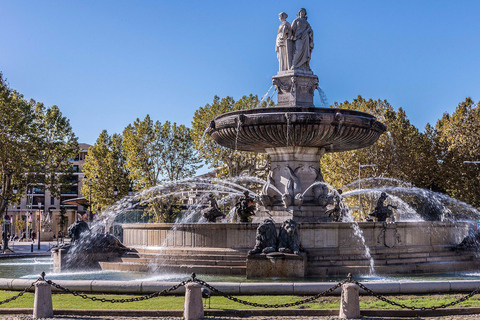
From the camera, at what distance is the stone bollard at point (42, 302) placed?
905 centimetres

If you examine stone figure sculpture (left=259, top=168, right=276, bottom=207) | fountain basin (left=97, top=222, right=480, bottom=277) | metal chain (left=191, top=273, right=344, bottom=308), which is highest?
stone figure sculpture (left=259, top=168, right=276, bottom=207)

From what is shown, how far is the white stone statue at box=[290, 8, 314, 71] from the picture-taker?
1794 cm

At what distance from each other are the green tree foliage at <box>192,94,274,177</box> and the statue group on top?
66.2ft

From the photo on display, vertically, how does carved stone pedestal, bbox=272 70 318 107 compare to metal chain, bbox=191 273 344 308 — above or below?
above

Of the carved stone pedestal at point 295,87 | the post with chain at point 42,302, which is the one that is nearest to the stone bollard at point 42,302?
the post with chain at point 42,302

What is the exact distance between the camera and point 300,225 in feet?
45.7

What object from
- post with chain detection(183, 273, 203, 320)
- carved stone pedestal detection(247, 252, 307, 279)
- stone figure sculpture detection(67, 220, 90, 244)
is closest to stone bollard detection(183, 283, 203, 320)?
post with chain detection(183, 273, 203, 320)

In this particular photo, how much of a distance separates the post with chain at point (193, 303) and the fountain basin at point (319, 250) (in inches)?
175

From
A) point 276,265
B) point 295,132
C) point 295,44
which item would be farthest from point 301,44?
point 276,265

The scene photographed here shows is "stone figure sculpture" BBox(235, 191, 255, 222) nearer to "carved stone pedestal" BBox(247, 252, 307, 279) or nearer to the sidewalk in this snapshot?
"carved stone pedestal" BBox(247, 252, 307, 279)

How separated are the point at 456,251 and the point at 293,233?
5089 mm

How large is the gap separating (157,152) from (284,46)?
27.7 m

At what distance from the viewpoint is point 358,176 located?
39.2 meters

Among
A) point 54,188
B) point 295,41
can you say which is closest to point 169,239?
point 295,41
